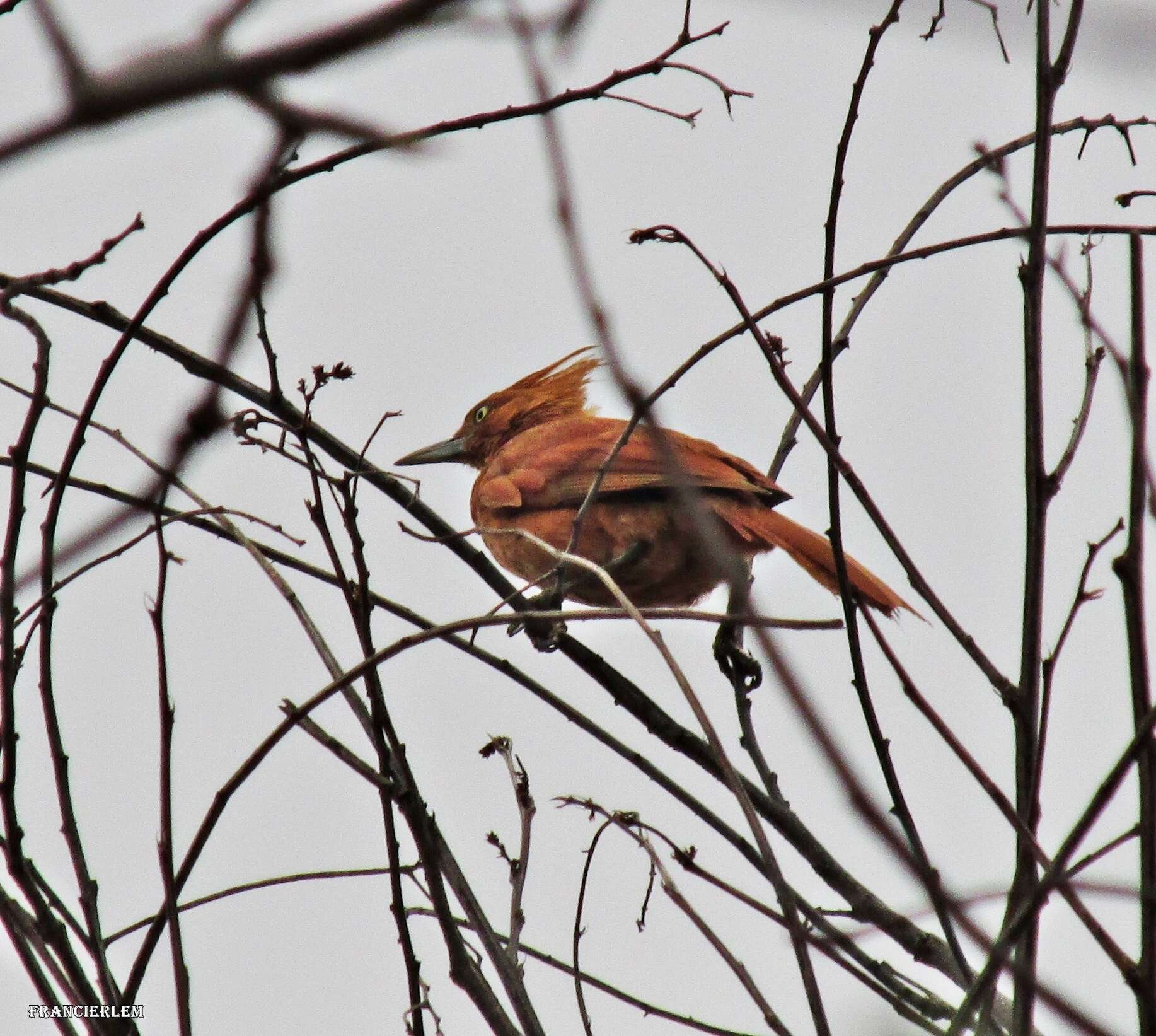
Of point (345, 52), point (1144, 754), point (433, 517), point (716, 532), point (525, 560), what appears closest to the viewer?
point (345, 52)

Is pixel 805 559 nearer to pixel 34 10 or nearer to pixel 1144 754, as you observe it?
pixel 1144 754

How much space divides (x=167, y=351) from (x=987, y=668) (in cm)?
157

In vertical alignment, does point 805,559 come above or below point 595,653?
above

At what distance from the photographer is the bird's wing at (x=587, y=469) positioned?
5.11 m

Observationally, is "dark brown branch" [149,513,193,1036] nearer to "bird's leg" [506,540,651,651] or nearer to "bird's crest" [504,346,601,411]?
"bird's leg" [506,540,651,651]

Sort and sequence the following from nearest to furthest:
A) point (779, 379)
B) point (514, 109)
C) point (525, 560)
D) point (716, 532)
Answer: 1. point (716, 532)
2. point (514, 109)
3. point (779, 379)
4. point (525, 560)

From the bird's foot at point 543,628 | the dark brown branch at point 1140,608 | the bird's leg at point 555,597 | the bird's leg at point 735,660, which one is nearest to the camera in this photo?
the dark brown branch at point 1140,608

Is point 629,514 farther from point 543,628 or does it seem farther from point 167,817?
point 167,817

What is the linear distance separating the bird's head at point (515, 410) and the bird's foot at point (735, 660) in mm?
2157

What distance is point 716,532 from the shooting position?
1.46 meters

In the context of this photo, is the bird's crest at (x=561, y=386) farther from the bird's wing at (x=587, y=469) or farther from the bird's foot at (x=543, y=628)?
the bird's foot at (x=543, y=628)

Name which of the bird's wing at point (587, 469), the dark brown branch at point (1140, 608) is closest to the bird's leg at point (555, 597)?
the bird's wing at point (587, 469)

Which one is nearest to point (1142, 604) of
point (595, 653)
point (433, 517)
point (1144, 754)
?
point (1144, 754)

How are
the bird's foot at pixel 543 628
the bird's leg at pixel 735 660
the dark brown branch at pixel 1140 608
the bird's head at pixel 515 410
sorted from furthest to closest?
the bird's head at pixel 515 410, the bird's foot at pixel 543 628, the bird's leg at pixel 735 660, the dark brown branch at pixel 1140 608
